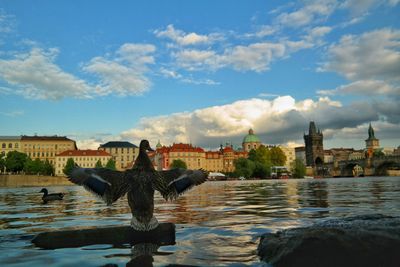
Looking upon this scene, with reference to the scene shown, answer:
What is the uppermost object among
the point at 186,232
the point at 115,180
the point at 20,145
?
the point at 20,145

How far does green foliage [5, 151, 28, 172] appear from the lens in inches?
4938

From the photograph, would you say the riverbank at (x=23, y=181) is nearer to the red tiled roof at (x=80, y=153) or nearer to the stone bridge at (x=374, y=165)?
the red tiled roof at (x=80, y=153)

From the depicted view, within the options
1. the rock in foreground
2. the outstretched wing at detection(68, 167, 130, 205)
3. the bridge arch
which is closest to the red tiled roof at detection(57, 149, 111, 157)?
the bridge arch

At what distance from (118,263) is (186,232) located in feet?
10.4

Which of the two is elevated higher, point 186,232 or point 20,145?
point 20,145

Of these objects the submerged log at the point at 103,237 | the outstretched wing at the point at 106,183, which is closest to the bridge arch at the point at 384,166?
the submerged log at the point at 103,237

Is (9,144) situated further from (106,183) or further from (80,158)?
(106,183)

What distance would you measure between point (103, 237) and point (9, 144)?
18258 cm

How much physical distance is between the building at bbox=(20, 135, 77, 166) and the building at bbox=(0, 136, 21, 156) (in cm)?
181

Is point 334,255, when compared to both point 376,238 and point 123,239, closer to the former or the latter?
point 376,238

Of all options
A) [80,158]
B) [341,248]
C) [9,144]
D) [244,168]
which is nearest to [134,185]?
[341,248]

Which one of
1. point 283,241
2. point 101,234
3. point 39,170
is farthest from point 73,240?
point 39,170

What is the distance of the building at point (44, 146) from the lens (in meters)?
176

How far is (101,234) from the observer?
293 inches
